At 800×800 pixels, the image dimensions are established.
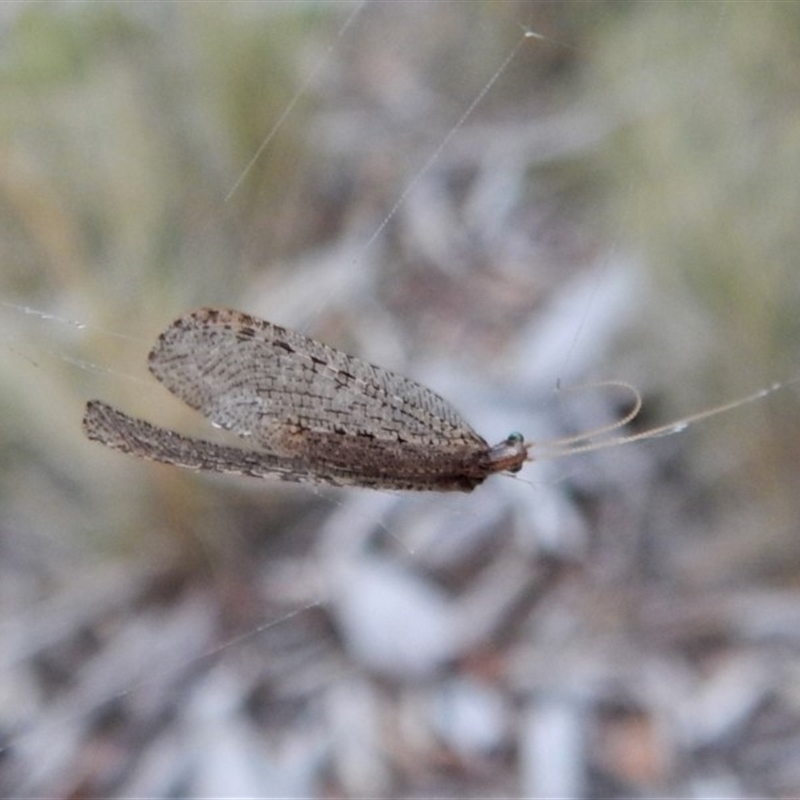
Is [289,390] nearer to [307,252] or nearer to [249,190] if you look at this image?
[249,190]

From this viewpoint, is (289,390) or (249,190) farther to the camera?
(249,190)

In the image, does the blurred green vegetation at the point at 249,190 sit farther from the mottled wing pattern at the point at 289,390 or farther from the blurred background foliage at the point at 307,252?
the mottled wing pattern at the point at 289,390

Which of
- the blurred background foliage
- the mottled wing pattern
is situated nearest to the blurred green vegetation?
the blurred background foliage

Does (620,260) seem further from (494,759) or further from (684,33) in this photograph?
(494,759)

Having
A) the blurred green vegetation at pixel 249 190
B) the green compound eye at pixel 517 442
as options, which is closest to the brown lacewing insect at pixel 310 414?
the green compound eye at pixel 517 442

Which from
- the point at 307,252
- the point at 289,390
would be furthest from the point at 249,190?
the point at 289,390

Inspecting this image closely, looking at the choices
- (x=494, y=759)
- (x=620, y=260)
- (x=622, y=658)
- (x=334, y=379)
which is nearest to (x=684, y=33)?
(x=620, y=260)
